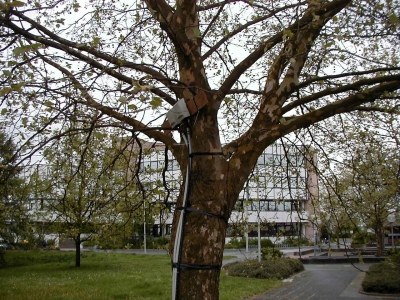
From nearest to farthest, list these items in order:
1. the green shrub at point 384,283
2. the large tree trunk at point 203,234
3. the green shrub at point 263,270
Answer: the large tree trunk at point 203,234 → the green shrub at point 384,283 → the green shrub at point 263,270

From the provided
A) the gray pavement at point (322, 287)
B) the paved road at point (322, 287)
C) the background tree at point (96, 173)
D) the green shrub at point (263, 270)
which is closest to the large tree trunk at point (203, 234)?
the background tree at point (96, 173)

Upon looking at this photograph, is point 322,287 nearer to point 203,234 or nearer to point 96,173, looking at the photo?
point 96,173

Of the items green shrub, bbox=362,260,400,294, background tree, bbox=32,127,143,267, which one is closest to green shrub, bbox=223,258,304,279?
green shrub, bbox=362,260,400,294

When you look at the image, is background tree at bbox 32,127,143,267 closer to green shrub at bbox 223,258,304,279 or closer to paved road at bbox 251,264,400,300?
paved road at bbox 251,264,400,300

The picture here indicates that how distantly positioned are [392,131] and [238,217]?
9.08ft

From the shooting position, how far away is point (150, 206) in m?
5.81

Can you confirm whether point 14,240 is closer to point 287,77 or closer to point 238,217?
point 238,217

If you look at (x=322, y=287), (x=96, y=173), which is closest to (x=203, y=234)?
(x=96, y=173)

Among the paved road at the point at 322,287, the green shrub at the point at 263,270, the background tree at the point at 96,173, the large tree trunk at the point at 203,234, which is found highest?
the background tree at the point at 96,173

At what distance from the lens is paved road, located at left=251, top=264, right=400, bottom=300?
570 inches

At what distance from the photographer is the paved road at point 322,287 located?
47.5 feet

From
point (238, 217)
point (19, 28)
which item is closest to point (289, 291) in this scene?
point (238, 217)

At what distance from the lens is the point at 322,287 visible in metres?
16.8

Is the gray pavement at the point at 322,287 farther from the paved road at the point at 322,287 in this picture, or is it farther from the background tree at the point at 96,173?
the background tree at the point at 96,173
